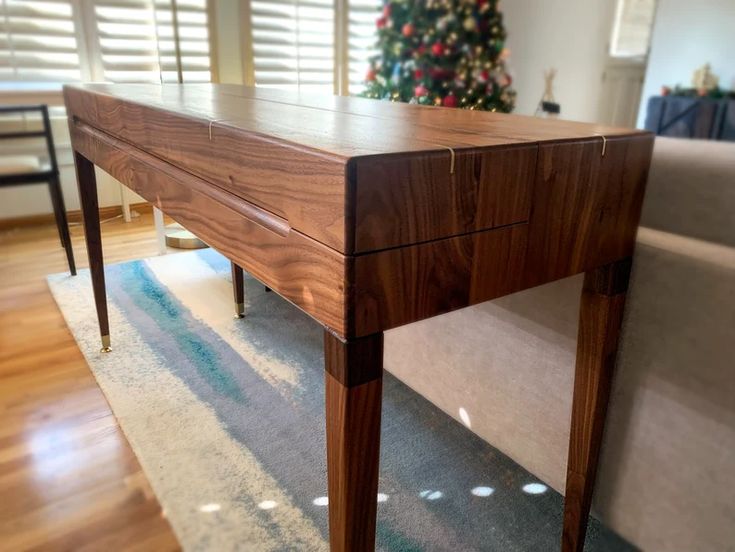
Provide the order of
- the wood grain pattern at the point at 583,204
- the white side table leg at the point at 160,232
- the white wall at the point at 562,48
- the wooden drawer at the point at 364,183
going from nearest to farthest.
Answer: the wooden drawer at the point at 364,183 < the wood grain pattern at the point at 583,204 < the white side table leg at the point at 160,232 < the white wall at the point at 562,48

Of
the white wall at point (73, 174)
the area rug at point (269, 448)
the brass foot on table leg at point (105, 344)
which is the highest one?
the white wall at point (73, 174)

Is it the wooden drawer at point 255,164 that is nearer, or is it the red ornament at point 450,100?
the wooden drawer at point 255,164

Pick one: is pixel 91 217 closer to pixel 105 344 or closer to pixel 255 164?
pixel 105 344

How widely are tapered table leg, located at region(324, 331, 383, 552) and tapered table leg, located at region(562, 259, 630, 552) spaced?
423 millimetres

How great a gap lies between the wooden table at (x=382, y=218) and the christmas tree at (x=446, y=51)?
110 inches

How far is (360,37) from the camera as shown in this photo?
3.73 meters

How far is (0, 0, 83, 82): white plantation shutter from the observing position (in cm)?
269

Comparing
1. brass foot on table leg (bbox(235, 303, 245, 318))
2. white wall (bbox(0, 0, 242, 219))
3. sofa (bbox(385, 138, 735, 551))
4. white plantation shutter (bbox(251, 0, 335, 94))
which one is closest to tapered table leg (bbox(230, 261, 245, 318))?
brass foot on table leg (bbox(235, 303, 245, 318))

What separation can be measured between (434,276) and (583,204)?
9.4 inches

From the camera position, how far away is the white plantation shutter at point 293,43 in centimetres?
334

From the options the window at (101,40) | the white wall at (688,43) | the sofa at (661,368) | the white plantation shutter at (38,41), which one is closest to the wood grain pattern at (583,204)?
Answer: the sofa at (661,368)

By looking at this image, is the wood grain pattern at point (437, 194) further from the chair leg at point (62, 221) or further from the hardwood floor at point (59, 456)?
the chair leg at point (62, 221)

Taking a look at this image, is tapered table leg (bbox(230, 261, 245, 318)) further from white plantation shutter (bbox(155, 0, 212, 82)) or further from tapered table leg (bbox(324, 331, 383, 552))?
white plantation shutter (bbox(155, 0, 212, 82))

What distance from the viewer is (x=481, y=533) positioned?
3.43 feet
